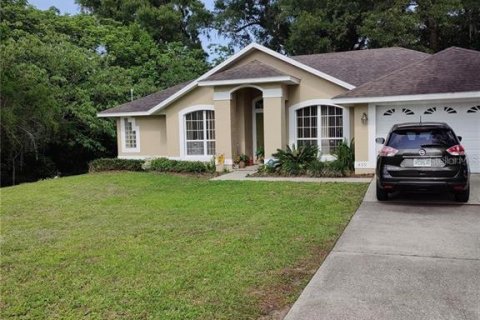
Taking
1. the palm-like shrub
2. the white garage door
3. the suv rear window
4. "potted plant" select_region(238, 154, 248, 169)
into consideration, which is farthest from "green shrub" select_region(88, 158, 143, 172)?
the suv rear window

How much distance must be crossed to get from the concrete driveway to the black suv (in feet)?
Result: 2.54

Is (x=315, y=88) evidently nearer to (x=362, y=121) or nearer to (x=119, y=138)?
(x=362, y=121)

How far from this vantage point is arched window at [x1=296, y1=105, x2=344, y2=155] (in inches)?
659

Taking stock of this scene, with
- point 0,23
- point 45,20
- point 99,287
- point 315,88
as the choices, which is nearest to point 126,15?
point 45,20

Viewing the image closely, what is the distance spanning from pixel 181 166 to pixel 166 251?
10.8 meters

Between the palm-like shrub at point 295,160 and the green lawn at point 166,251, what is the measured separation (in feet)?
10.5

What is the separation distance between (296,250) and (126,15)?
38232 mm

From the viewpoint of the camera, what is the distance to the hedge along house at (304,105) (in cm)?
1343

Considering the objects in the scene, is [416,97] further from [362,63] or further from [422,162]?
[362,63]

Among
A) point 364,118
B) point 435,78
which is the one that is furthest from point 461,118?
point 364,118

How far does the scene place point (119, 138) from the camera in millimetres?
21141

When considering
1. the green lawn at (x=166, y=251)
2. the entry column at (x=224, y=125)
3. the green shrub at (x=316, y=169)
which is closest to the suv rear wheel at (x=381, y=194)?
the green lawn at (x=166, y=251)

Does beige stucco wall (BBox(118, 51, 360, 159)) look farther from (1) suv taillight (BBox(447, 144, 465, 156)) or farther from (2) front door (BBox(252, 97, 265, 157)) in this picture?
(1) suv taillight (BBox(447, 144, 465, 156))

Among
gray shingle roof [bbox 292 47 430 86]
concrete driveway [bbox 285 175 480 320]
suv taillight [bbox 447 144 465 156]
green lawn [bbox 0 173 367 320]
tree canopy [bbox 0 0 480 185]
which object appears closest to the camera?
concrete driveway [bbox 285 175 480 320]
